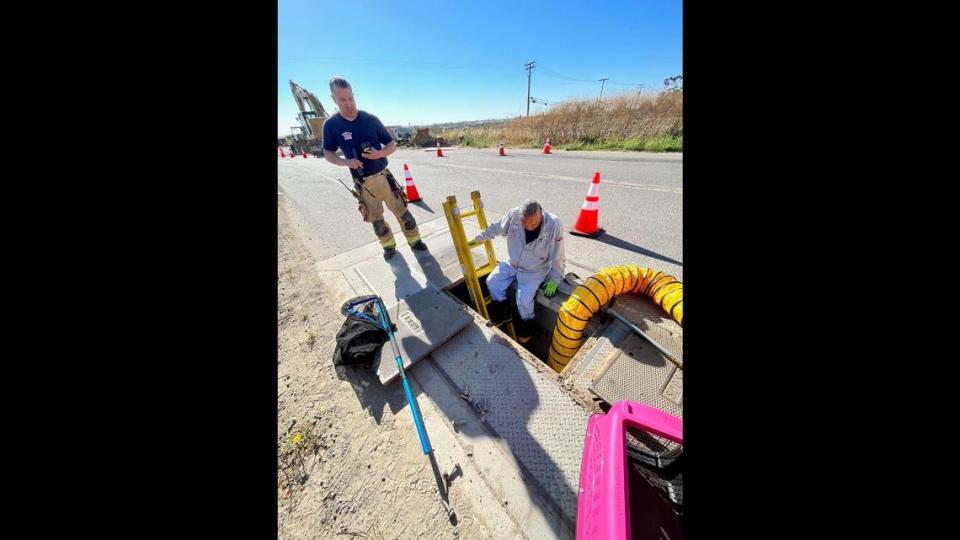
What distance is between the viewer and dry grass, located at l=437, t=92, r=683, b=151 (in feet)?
43.8

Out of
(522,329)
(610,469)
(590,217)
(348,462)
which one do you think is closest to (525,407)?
(610,469)

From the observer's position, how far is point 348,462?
170 centimetres

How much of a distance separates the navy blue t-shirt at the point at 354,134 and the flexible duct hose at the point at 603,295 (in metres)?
2.83

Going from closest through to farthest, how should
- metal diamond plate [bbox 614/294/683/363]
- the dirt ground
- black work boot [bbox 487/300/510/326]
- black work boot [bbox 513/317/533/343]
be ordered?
the dirt ground < metal diamond plate [bbox 614/294/683/363] < black work boot [bbox 513/317/533/343] < black work boot [bbox 487/300/510/326]

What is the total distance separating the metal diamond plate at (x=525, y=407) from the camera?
1.54 m

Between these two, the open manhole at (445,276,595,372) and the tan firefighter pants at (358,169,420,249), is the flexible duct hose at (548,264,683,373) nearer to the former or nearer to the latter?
the open manhole at (445,276,595,372)

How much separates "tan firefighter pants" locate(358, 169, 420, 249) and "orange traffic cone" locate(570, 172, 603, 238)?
7.55 feet

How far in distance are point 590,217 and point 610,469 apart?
136 inches

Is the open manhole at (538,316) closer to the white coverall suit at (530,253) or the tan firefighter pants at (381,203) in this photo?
the white coverall suit at (530,253)

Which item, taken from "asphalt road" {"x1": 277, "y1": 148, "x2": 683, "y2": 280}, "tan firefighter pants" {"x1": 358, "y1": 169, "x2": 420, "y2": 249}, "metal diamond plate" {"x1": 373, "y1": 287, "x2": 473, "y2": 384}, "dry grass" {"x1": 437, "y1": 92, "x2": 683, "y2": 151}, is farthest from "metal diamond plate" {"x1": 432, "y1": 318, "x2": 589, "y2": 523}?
"dry grass" {"x1": 437, "y1": 92, "x2": 683, "y2": 151}
